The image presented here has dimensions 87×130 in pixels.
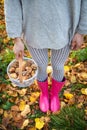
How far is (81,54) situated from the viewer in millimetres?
3041

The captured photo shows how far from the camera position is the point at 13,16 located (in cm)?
173

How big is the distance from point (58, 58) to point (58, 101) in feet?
2.10

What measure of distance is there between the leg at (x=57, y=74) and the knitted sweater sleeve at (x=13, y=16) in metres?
0.39

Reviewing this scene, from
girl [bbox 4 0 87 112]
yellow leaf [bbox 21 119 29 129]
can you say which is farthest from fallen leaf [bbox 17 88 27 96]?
girl [bbox 4 0 87 112]

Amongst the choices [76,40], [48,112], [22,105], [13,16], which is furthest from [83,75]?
[13,16]

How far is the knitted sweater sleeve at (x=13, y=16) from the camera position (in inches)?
66.5

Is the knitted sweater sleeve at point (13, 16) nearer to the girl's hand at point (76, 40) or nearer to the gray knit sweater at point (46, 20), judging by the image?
the gray knit sweater at point (46, 20)

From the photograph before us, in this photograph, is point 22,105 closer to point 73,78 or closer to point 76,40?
point 73,78

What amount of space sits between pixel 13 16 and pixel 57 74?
80cm

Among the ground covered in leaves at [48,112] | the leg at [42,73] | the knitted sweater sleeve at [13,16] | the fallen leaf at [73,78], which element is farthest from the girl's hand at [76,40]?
the fallen leaf at [73,78]

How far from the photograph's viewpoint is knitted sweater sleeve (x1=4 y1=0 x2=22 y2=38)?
169cm

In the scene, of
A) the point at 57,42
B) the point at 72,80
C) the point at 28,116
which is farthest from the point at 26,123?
the point at 57,42

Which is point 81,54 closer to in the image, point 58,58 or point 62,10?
point 58,58

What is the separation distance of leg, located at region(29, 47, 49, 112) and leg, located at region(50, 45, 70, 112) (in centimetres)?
6
